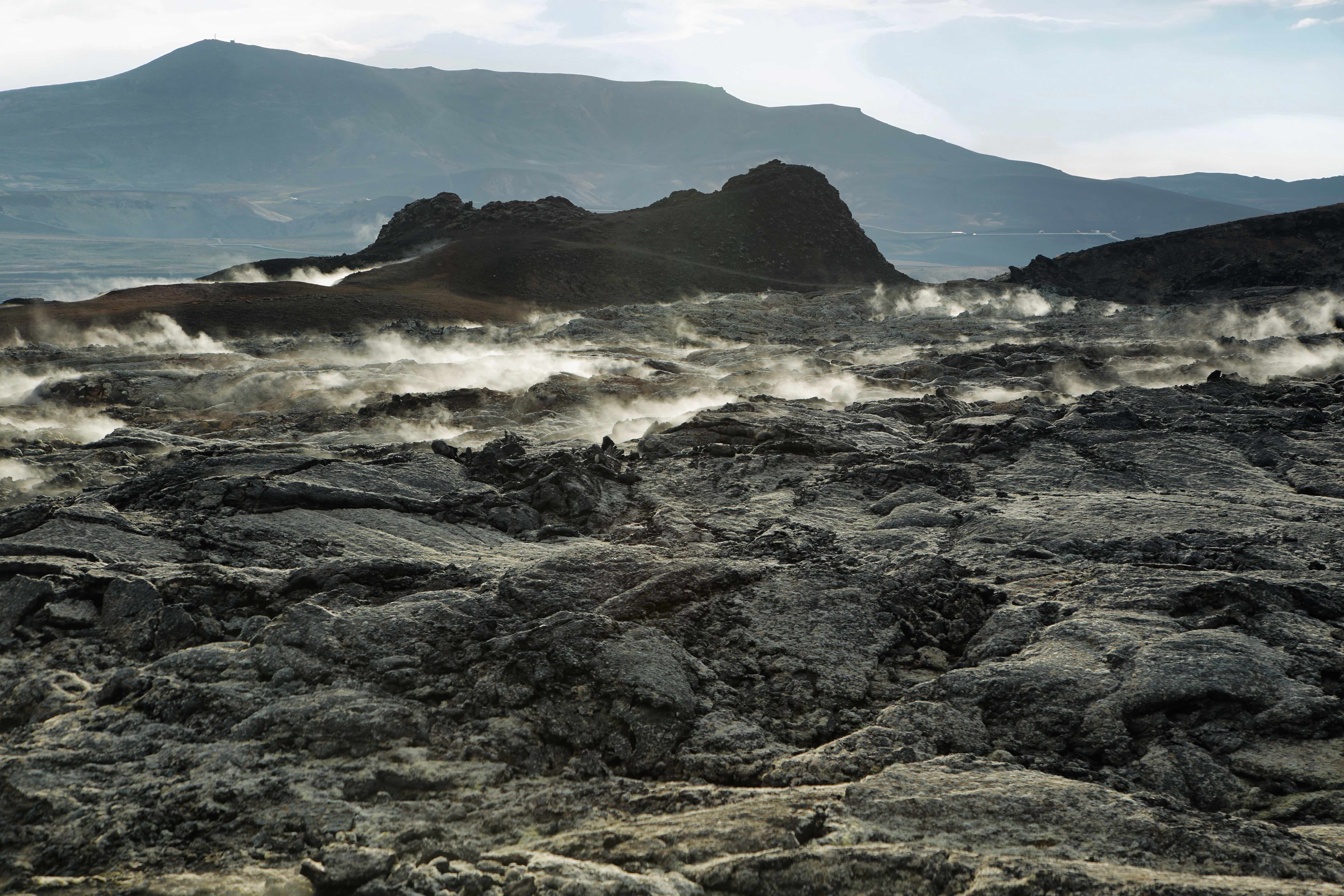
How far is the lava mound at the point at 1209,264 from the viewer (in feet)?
127

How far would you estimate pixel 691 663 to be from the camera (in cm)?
556

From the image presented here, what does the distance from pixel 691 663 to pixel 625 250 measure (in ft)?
149

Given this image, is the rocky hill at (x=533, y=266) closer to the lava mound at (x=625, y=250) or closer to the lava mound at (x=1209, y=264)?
the lava mound at (x=625, y=250)

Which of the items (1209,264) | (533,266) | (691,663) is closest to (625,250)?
(533,266)

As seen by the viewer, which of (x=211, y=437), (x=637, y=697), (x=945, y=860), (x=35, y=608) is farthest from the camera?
(x=211, y=437)

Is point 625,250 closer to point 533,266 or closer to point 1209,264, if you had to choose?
point 533,266

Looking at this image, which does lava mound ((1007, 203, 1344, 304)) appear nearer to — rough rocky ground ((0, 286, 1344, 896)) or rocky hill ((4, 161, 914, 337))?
rocky hill ((4, 161, 914, 337))

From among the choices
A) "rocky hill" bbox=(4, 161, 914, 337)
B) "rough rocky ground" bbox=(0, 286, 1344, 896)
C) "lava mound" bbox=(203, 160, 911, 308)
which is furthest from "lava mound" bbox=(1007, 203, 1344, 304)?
"rough rocky ground" bbox=(0, 286, 1344, 896)

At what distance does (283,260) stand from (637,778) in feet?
168

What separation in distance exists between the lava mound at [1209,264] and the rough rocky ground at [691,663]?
31.4 meters

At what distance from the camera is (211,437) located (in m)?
14.0

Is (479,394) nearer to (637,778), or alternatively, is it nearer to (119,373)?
(119,373)

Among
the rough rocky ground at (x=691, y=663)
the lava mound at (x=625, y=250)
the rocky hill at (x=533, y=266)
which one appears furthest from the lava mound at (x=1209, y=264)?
the rough rocky ground at (x=691, y=663)

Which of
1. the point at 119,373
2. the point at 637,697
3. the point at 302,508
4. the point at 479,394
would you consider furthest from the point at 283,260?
the point at 637,697
